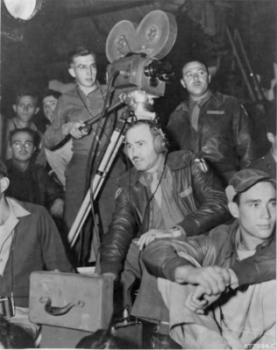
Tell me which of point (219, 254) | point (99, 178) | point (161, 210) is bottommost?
point (219, 254)

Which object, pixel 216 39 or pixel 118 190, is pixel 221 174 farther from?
pixel 216 39

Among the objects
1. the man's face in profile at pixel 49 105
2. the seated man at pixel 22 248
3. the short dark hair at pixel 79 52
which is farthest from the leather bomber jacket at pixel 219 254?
the short dark hair at pixel 79 52

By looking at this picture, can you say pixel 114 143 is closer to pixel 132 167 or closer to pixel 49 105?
pixel 132 167

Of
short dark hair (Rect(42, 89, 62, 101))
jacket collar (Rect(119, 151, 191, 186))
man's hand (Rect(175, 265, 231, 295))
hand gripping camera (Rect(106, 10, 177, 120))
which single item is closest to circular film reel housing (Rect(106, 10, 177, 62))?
hand gripping camera (Rect(106, 10, 177, 120))

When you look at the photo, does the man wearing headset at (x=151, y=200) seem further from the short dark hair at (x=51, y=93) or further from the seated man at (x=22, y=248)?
the short dark hair at (x=51, y=93)

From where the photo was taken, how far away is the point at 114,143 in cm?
170

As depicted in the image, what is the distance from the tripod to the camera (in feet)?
5.44

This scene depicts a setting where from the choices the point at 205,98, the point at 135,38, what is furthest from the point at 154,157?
the point at 135,38

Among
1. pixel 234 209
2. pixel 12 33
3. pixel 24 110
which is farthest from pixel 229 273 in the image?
pixel 12 33

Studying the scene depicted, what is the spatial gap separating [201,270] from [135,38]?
0.80m

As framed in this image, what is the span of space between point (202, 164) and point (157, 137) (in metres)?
0.16

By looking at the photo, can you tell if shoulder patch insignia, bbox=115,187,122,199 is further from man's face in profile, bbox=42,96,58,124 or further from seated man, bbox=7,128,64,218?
man's face in profile, bbox=42,96,58,124

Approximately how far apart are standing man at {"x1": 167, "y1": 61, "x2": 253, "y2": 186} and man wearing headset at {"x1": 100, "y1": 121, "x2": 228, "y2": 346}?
0.07 m

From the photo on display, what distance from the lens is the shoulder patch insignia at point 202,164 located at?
5.31 ft
